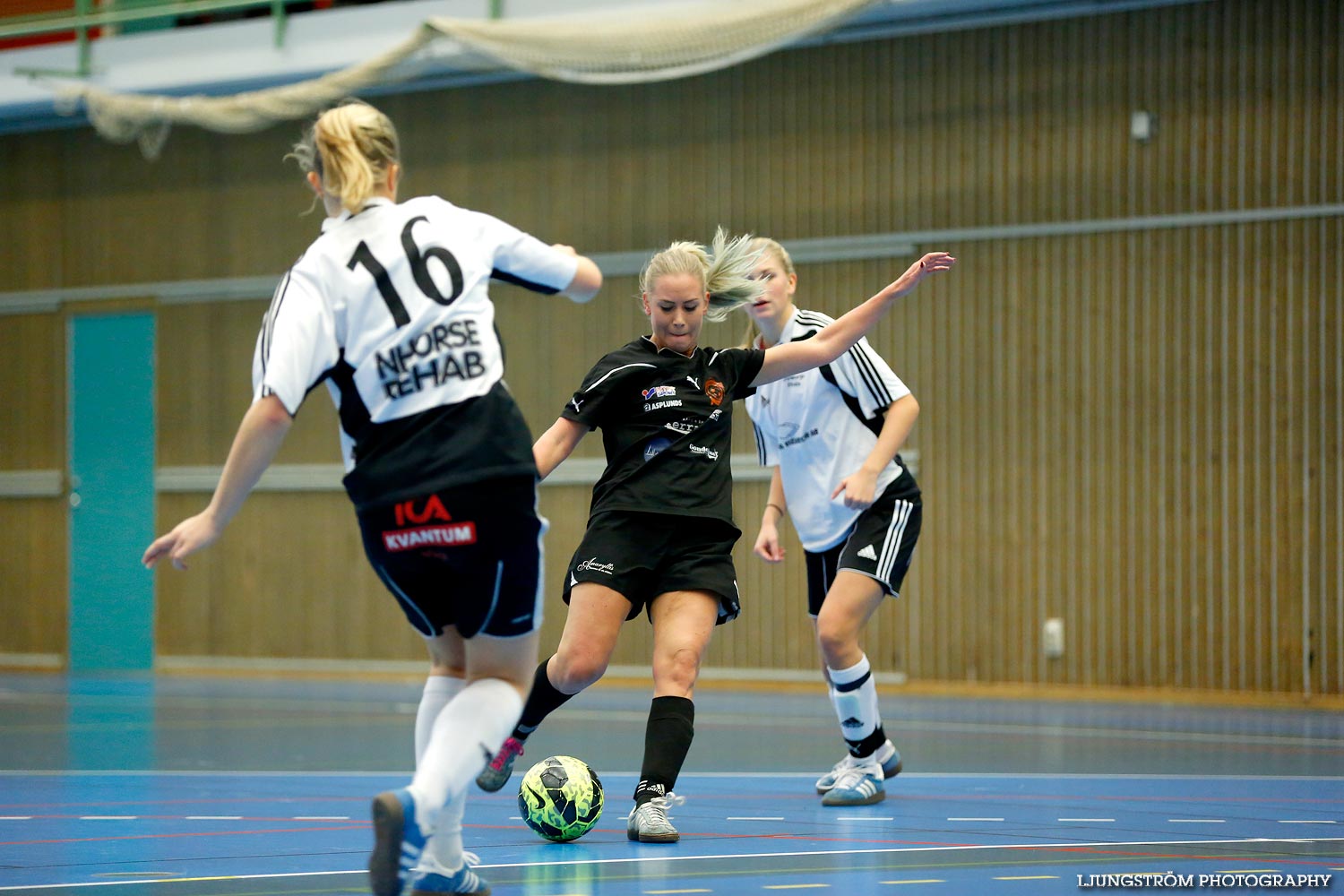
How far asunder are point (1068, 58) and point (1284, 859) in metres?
7.57

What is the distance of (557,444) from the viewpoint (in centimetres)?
405

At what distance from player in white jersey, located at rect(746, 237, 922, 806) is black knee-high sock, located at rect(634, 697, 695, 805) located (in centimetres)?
102

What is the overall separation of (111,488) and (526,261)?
37.0 feet

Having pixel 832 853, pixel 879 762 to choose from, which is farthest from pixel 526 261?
pixel 879 762

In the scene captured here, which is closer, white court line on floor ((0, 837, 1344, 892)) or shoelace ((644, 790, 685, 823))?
white court line on floor ((0, 837, 1344, 892))

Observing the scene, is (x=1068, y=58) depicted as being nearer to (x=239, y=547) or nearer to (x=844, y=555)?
(x=844, y=555)

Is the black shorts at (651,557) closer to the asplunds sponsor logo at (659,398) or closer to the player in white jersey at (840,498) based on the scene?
the asplunds sponsor logo at (659,398)

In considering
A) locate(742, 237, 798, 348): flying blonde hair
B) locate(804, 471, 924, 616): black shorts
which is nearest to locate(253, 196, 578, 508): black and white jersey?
locate(742, 237, 798, 348): flying blonde hair

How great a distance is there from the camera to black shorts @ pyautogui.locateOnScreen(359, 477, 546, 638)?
2.82 m

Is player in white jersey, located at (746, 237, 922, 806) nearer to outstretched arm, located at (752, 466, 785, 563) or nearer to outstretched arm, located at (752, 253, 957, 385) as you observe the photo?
outstretched arm, located at (752, 466, 785, 563)

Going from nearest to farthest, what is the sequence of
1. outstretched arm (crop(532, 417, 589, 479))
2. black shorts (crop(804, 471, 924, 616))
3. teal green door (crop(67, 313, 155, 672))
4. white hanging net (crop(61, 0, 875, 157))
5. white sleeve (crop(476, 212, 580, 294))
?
white sleeve (crop(476, 212, 580, 294)) → outstretched arm (crop(532, 417, 589, 479)) → black shorts (crop(804, 471, 924, 616)) → white hanging net (crop(61, 0, 875, 157)) → teal green door (crop(67, 313, 155, 672))

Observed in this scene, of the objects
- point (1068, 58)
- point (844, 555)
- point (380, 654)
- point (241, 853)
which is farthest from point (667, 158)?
point (241, 853)

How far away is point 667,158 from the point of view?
1154 cm

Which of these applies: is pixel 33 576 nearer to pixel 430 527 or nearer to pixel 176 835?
pixel 176 835
